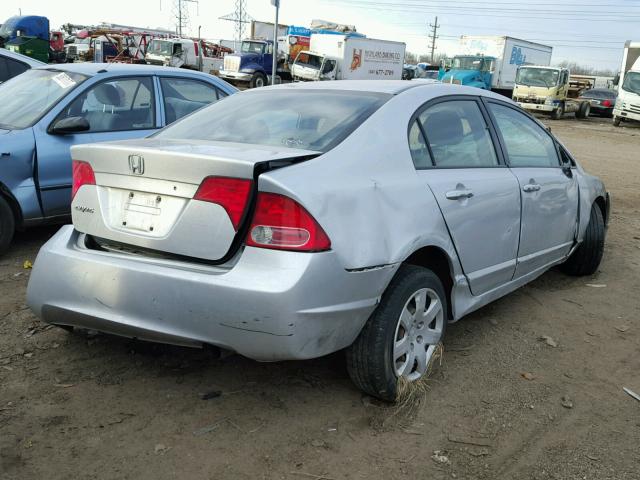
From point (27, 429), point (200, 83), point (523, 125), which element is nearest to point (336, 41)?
point (200, 83)

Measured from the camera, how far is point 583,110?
31016 mm

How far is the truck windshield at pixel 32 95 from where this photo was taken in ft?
17.1

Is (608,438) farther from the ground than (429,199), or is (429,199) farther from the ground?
(429,199)

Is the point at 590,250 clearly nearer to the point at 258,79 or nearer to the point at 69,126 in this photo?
the point at 69,126

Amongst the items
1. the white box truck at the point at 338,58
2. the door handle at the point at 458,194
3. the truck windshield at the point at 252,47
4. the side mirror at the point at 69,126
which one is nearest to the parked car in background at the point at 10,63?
the side mirror at the point at 69,126

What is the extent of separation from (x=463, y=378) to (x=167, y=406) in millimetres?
1553

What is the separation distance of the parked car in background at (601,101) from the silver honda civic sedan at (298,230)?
31.0 m

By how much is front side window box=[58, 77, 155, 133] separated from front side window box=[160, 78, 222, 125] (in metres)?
0.16

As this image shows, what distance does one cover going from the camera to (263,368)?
3365 mm

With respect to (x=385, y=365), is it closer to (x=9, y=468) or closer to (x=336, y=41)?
(x=9, y=468)

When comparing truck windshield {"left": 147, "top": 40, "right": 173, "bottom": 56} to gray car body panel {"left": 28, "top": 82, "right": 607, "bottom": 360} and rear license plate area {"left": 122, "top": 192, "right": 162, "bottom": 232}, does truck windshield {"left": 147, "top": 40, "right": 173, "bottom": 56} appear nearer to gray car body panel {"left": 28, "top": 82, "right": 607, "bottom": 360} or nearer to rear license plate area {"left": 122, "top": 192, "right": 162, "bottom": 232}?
gray car body panel {"left": 28, "top": 82, "right": 607, "bottom": 360}

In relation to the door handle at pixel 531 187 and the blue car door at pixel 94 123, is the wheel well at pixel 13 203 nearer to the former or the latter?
the blue car door at pixel 94 123

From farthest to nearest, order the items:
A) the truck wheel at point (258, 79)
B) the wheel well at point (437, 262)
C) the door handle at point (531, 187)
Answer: the truck wheel at point (258, 79) < the door handle at point (531, 187) < the wheel well at point (437, 262)

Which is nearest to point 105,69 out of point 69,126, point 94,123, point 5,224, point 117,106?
point 117,106
